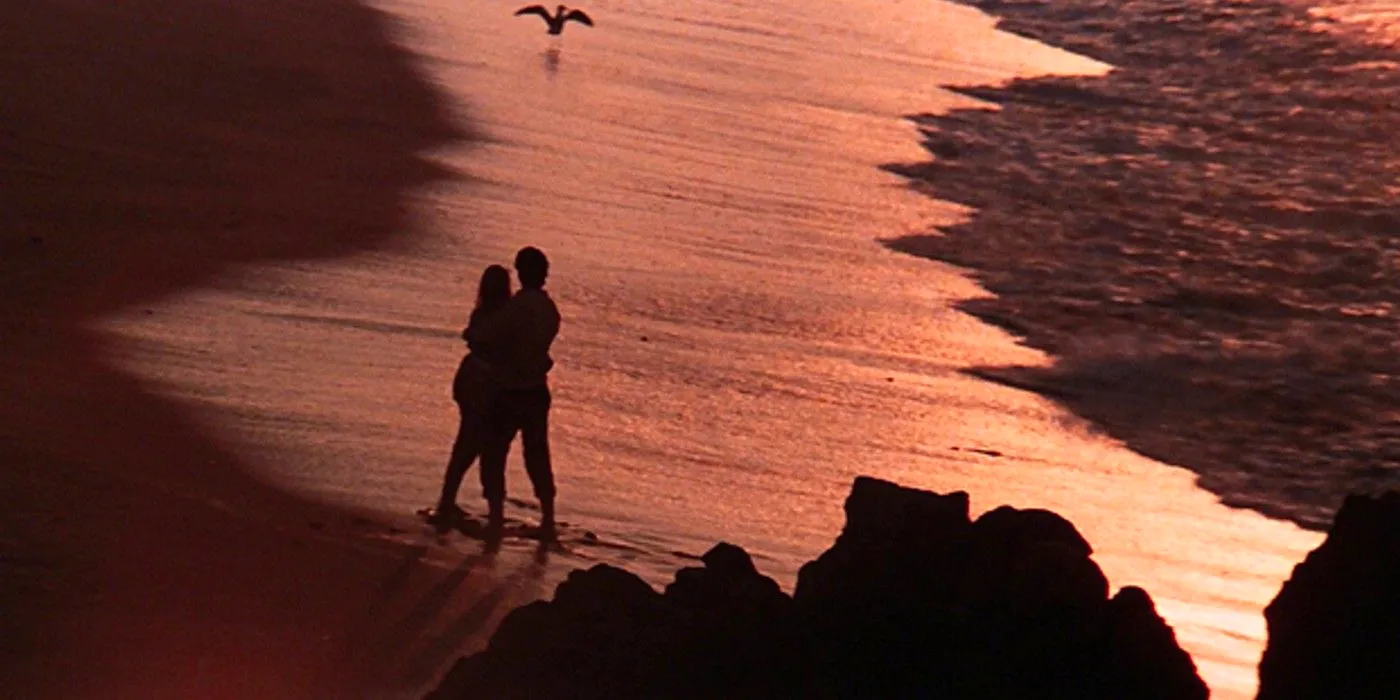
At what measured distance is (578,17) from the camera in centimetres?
3198

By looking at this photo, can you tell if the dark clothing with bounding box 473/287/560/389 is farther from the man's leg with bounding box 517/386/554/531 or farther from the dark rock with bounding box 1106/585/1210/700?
the dark rock with bounding box 1106/585/1210/700

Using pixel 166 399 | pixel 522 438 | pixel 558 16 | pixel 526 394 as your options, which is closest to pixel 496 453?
pixel 522 438

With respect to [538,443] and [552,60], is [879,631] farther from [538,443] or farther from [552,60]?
[552,60]

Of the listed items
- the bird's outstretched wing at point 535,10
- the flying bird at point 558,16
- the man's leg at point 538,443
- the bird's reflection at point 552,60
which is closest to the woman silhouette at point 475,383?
the man's leg at point 538,443

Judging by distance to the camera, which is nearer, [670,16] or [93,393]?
[93,393]

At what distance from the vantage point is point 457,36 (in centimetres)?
3075

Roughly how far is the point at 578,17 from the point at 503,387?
70.0 feet

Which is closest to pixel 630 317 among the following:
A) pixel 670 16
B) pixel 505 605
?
pixel 505 605

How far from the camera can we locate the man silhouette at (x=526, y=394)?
1105 cm

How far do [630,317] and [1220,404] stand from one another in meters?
4.21

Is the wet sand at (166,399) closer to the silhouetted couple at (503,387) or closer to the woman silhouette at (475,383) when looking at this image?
the woman silhouette at (475,383)

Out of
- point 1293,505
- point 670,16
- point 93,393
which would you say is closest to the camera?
point 93,393

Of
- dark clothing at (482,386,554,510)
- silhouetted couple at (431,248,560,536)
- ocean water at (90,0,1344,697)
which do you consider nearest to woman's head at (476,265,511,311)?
silhouetted couple at (431,248,560,536)

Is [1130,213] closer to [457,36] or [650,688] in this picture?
[457,36]
